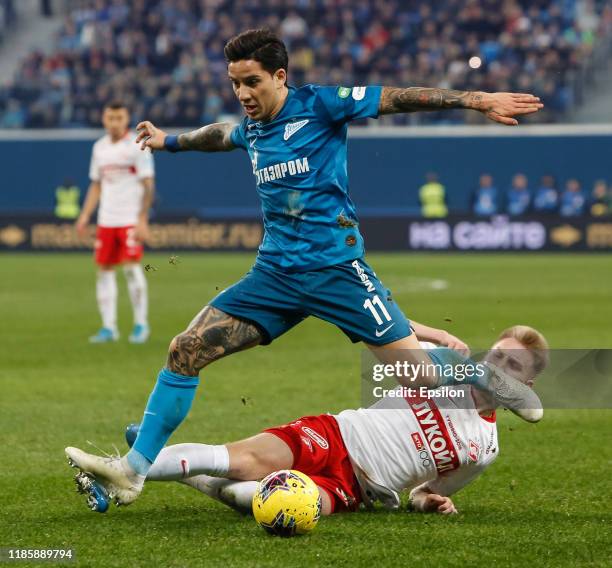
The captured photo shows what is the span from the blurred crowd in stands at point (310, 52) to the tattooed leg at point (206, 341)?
2438 centimetres

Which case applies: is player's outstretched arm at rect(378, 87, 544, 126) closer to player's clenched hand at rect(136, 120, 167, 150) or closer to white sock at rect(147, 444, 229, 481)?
player's clenched hand at rect(136, 120, 167, 150)

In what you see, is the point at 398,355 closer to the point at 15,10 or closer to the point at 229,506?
the point at 229,506

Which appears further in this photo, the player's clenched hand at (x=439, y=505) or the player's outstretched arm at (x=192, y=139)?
the player's outstretched arm at (x=192, y=139)

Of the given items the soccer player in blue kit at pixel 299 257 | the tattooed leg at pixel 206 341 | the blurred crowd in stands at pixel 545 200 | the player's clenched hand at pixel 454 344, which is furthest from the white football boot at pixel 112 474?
the blurred crowd in stands at pixel 545 200

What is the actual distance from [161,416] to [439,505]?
1.20 metres

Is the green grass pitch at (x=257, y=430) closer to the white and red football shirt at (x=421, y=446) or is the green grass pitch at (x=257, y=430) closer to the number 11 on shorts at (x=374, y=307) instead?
the white and red football shirt at (x=421, y=446)

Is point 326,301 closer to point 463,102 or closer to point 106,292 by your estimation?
point 463,102

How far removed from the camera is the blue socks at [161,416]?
5027 millimetres

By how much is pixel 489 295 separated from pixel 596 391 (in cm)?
894

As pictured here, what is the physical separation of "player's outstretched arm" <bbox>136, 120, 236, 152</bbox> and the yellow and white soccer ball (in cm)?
164

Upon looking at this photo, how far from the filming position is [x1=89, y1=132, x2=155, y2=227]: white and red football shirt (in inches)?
482

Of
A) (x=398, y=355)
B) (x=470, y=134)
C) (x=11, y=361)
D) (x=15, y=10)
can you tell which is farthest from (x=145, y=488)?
(x=15, y=10)

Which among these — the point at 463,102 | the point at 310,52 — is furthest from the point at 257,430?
the point at 310,52

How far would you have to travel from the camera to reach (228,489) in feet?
16.9
